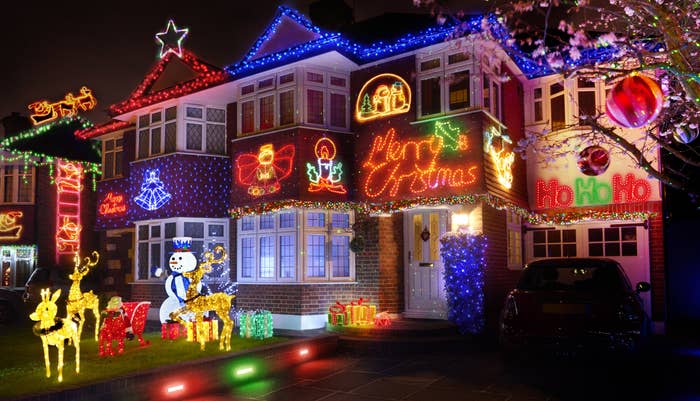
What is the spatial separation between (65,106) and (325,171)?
639 inches

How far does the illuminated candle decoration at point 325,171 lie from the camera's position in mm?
12828

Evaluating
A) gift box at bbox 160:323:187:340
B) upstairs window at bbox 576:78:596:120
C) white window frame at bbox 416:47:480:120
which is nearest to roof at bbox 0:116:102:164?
gift box at bbox 160:323:187:340

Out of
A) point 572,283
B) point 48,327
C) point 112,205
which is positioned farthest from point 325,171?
point 112,205

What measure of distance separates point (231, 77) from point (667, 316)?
1140 centimetres

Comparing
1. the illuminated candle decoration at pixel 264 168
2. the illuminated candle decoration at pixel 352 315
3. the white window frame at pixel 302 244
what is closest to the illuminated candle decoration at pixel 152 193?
the illuminated candle decoration at pixel 264 168

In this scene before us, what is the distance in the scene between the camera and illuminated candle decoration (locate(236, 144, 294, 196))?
42.7 feet

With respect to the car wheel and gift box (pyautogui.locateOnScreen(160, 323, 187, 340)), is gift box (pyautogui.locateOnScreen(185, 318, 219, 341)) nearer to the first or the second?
gift box (pyautogui.locateOnScreen(160, 323, 187, 340))

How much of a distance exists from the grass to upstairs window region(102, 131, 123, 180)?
7681 mm

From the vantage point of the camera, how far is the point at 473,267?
444 inches

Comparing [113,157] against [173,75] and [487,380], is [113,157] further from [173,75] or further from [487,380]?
[487,380]

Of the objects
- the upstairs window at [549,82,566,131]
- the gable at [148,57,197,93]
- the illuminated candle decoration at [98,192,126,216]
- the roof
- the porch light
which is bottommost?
the porch light

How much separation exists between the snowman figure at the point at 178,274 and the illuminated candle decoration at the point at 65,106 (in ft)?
50.1

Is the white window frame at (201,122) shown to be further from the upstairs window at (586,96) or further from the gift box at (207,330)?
the upstairs window at (586,96)

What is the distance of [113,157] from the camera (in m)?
19.0
